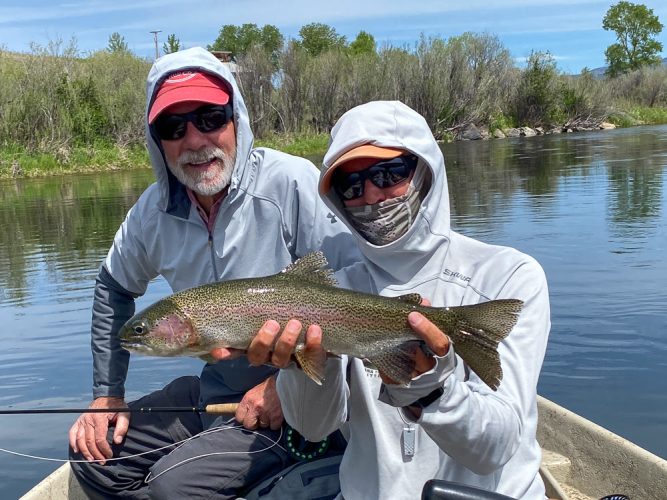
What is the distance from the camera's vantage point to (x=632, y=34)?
4077 inches

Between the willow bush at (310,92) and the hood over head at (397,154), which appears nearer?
the hood over head at (397,154)

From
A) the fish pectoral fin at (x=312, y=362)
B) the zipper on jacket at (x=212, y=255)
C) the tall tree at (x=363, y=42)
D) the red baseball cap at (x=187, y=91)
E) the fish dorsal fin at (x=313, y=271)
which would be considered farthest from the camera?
the tall tree at (x=363, y=42)

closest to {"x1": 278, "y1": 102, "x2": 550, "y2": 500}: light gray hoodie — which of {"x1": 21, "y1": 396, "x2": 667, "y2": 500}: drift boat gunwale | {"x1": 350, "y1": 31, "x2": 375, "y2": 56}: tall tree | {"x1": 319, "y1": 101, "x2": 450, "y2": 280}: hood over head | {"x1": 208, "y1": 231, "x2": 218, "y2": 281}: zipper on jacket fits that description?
{"x1": 319, "y1": 101, "x2": 450, "y2": 280}: hood over head

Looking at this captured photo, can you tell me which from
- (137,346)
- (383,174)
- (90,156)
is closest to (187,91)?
(383,174)

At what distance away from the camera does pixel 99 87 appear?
47594 mm

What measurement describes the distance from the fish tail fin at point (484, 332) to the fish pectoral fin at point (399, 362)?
172mm

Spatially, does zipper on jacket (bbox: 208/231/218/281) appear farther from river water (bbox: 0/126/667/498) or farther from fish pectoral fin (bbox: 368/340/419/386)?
river water (bbox: 0/126/667/498)

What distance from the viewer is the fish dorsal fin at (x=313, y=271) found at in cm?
343

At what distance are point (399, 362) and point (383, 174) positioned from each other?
985 millimetres

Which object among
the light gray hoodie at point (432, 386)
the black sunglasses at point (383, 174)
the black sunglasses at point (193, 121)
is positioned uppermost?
the black sunglasses at point (193, 121)

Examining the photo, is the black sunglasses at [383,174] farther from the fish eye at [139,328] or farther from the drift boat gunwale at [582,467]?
the drift boat gunwale at [582,467]

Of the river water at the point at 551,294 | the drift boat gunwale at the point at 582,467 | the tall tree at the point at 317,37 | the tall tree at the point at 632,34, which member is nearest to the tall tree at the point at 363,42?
the tall tree at the point at 317,37

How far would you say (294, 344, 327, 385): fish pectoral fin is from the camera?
10.3ft

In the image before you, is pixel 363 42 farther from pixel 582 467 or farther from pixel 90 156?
pixel 582 467
